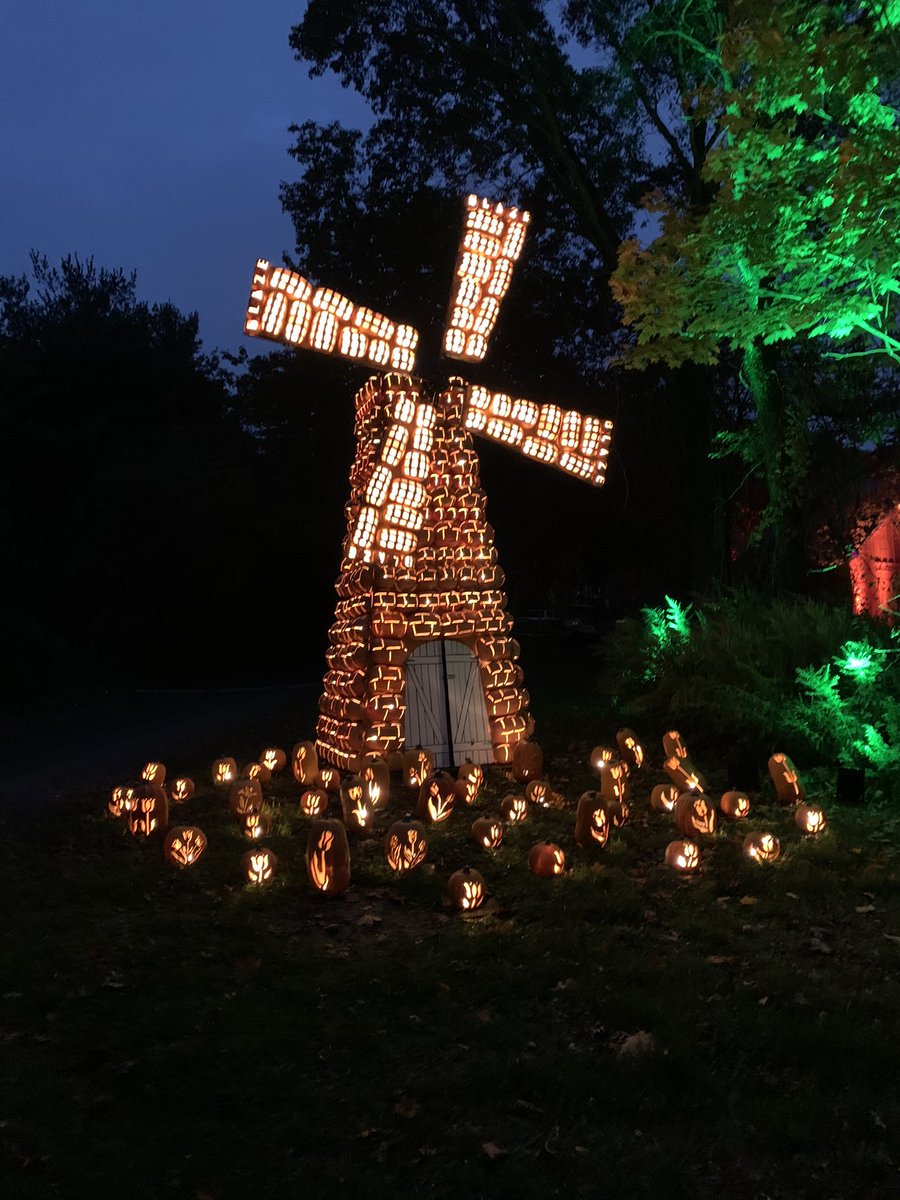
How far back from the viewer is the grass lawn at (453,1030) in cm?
367

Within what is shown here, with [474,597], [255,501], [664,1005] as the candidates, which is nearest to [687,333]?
[474,597]

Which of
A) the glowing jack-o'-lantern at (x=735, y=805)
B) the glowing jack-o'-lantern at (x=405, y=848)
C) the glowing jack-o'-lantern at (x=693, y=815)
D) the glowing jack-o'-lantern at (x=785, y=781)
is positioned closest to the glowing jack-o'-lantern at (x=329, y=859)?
the glowing jack-o'-lantern at (x=405, y=848)

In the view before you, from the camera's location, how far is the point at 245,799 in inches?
336

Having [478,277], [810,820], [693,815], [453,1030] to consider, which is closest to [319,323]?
[478,277]

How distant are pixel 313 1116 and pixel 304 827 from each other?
4.86m

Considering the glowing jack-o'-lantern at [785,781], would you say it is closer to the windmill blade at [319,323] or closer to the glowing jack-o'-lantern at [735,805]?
the glowing jack-o'-lantern at [735,805]

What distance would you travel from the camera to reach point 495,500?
87.2ft

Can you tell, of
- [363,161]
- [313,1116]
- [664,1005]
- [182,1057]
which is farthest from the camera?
[363,161]

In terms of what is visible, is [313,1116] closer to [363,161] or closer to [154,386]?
[363,161]

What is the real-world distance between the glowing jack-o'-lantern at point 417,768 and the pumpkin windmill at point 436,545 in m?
0.39

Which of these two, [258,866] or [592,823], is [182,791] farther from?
[592,823]

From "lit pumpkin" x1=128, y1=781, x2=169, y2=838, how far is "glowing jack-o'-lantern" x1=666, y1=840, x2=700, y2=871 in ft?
13.7

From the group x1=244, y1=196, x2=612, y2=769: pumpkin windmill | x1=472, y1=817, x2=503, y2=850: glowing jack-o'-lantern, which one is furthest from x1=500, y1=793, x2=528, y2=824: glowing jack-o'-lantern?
x1=244, y1=196, x2=612, y2=769: pumpkin windmill

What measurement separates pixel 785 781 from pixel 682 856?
2.29m
